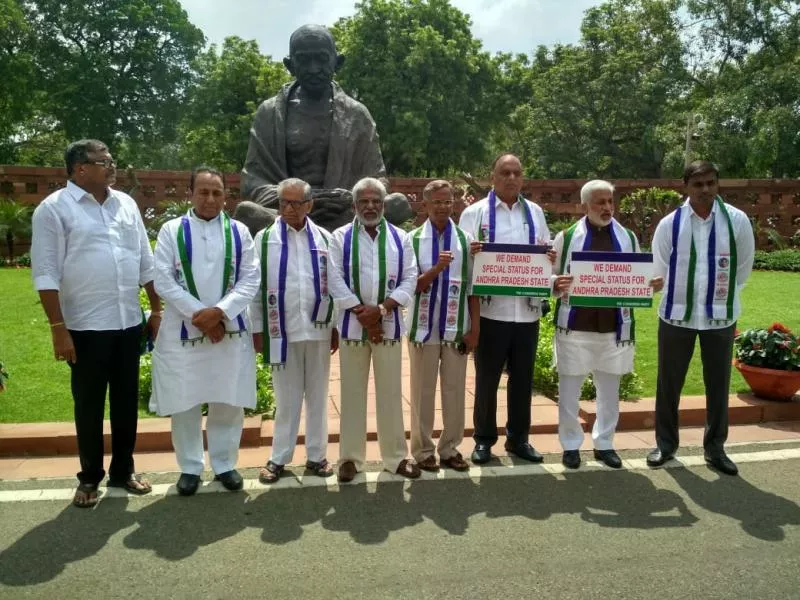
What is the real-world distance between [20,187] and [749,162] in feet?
61.9

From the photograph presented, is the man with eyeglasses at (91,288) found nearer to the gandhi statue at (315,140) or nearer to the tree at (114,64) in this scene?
the gandhi statue at (315,140)

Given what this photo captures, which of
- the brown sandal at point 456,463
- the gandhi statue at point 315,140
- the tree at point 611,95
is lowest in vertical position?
the brown sandal at point 456,463

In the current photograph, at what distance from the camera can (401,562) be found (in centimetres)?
290

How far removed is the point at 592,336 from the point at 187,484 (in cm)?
233

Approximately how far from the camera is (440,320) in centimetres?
385

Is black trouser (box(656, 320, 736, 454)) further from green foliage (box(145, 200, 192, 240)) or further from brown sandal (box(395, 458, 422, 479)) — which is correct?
green foliage (box(145, 200, 192, 240))

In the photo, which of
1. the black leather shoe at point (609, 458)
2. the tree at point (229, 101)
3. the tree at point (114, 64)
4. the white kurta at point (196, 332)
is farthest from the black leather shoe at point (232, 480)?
the tree at point (114, 64)

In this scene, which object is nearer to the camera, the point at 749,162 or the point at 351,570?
the point at 351,570

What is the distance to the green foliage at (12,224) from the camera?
13.7 m

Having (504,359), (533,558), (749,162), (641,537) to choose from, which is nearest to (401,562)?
(533,558)

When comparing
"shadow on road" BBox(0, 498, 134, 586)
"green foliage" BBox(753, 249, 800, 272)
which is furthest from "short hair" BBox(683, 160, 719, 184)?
"green foliage" BBox(753, 249, 800, 272)

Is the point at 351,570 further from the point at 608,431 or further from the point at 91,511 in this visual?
the point at 608,431

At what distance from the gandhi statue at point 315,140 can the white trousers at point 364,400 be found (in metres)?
2.26

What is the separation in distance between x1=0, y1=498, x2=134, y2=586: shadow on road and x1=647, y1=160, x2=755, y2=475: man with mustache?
9.52ft
